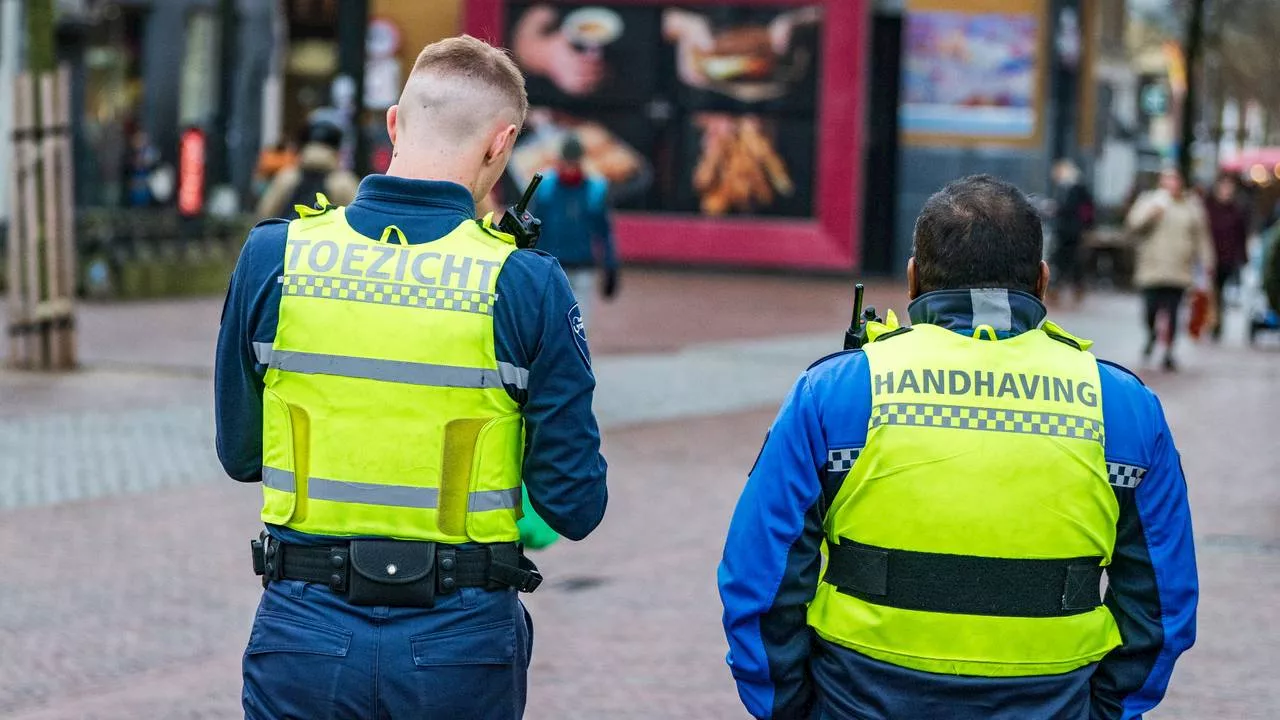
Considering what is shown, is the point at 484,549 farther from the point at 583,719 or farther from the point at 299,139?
the point at 299,139

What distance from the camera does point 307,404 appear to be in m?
3.14

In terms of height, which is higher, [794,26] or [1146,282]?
[794,26]

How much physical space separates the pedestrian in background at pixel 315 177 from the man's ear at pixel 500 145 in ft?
25.4

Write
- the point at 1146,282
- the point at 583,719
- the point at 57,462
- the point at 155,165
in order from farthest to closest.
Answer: the point at 155,165 → the point at 1146,282 → the point at 57,462 → the point at 583,719

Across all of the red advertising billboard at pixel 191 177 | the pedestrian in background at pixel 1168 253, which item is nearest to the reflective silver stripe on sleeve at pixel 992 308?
the pedestrian in background at pixel 1168 253

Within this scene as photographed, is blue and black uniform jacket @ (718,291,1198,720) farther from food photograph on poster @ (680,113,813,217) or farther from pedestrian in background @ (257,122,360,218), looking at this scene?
food photograph on poster @ (680,113,813,217)

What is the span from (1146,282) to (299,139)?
919cm

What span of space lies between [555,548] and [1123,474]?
5853mm

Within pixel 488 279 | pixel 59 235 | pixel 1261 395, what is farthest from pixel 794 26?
pixel 488 279

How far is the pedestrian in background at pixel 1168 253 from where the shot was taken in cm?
1777

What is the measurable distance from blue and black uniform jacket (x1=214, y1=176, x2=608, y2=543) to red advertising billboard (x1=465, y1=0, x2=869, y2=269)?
26166mm

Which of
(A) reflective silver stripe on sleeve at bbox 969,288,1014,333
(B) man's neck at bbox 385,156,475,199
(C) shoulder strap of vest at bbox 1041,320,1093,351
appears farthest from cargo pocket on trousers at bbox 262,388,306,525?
(C) shoulder strap of vest at bbox 1041,320,1093,351

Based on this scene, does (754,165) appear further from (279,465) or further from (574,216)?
(279,465)

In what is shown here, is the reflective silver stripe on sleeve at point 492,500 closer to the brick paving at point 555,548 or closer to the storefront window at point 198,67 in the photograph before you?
the brick paving at point 555,548
